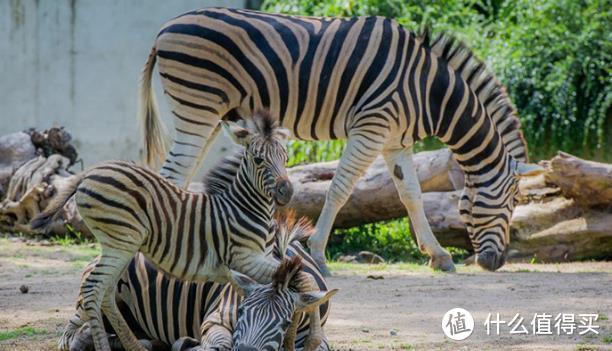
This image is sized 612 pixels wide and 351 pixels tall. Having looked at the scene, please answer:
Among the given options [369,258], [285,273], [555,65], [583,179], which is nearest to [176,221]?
[285,273]

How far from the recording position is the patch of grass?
568 centimetres

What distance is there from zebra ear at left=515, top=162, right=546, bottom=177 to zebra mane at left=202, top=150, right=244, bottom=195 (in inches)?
172

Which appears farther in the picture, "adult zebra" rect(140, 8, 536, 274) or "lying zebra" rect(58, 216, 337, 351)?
"adult zebra" rect(140, 8, 536, 274)

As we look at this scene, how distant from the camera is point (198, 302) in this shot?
5145 mm

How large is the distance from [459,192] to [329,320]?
444 cm

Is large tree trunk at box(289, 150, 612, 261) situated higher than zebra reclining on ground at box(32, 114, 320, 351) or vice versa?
zebra reclining on ground at box(32, 114, 320, 351)

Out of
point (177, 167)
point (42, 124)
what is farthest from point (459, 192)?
point (42, 124)

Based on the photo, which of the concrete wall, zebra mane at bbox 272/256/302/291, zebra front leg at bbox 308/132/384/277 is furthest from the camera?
the concrete wall

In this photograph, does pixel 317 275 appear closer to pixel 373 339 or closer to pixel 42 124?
pixel 373 339

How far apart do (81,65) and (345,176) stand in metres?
7.62

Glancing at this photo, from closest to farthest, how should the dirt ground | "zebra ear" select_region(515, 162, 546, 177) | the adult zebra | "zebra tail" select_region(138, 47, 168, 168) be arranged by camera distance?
the dirt ground, the adult zebra, "zebra tail" select_region(138, 47, 168, 168), "zebra ear" select_region(515, 162, 546, 177)

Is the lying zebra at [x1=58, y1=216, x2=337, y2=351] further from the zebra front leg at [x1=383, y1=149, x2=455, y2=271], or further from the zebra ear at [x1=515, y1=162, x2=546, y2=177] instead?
the zebra ear at [x1=515, y1=162, x2=546, y2=177]

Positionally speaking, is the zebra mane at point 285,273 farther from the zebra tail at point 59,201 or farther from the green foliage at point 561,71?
the green foliage at point 561,71

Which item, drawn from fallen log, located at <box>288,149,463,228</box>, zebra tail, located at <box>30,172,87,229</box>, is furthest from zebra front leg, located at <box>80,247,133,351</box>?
fallen log, located at <box>288,149,463,228</box>
